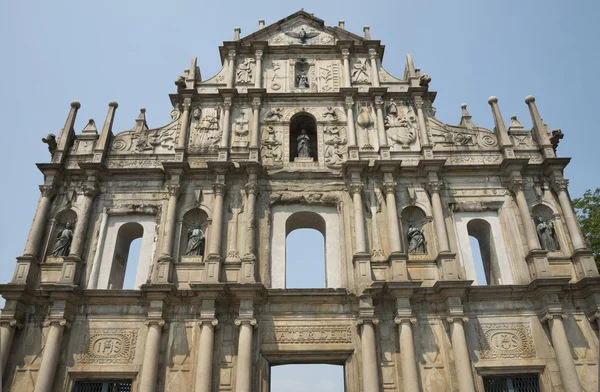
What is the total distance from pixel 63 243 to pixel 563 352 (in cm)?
1320

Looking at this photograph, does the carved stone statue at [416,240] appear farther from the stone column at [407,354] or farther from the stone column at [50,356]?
the stone column at [50,356]

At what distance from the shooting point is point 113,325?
1252cm

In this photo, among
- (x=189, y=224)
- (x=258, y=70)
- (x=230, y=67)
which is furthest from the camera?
(x=230, y=67)

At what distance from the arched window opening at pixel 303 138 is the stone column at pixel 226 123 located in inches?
83.8

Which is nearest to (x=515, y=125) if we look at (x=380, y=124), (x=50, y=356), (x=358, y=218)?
(x=380, y=124)

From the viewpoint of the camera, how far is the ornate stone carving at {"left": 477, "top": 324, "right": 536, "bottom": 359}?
483 inches

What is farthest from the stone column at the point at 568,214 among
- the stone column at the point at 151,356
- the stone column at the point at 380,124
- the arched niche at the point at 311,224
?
the stone column at the point at 151,356

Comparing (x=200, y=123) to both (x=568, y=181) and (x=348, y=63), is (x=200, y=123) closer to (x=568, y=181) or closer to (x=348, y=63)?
(x=348, y=63)

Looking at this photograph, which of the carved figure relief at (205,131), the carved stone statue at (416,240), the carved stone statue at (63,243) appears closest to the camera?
the carved stone statue at (63,243)

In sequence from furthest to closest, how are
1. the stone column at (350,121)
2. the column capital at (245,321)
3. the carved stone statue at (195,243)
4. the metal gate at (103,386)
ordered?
the stone column at (350,121)
the carved stone statue at (195,243)
the column capital at (245,321)
the metal gate at (103,386)

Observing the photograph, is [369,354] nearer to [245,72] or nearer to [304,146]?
[304,146]

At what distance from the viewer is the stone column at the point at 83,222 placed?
43.9ft

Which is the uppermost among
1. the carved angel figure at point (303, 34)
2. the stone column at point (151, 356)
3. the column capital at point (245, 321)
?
the carved angel figure at point (303, 34)

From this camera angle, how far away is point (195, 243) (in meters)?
13.8
